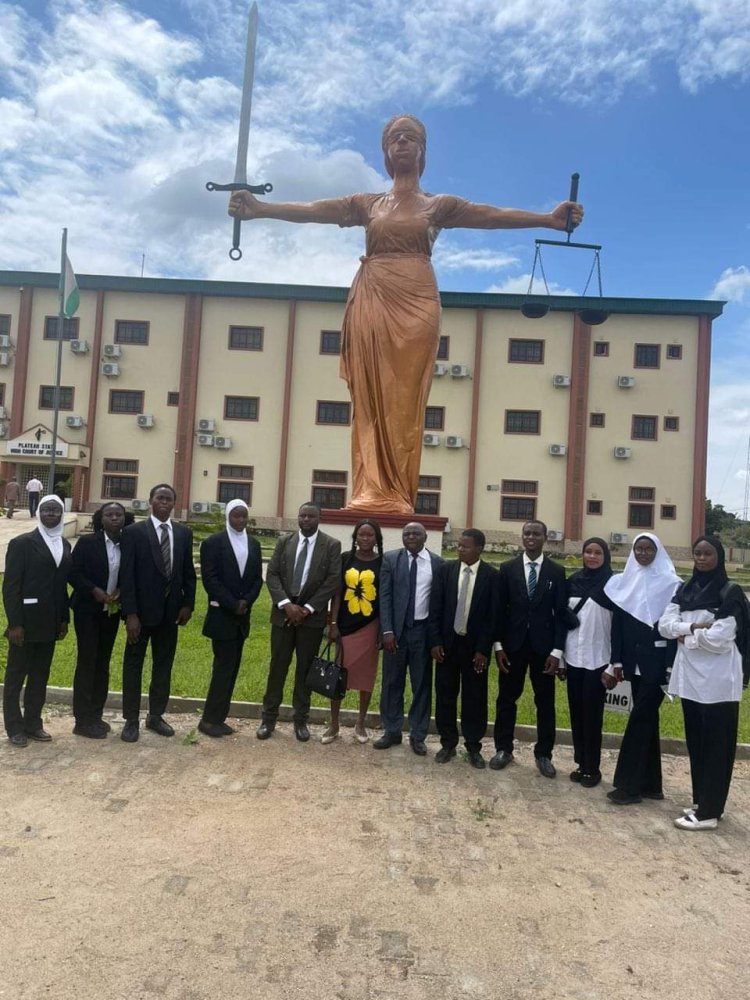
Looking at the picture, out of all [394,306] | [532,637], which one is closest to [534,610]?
[532,637]

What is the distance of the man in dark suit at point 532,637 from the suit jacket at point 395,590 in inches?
21.6

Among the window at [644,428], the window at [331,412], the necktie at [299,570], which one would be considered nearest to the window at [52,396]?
the window at [331,412]

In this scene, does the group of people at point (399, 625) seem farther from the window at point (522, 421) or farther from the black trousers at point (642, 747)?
the window at point (522, 421)

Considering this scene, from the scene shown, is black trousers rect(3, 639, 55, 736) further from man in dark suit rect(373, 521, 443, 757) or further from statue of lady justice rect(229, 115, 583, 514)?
statue of lady justice rect(229, 115, 583, 514)

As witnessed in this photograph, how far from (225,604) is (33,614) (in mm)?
1239

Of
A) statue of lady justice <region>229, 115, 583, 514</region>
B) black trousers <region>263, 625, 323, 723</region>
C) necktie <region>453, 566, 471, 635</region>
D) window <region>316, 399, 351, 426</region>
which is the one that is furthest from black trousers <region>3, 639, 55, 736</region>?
window <region>316, 399, 351, 426</region>

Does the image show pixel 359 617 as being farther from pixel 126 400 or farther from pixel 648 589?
pixel 126 400

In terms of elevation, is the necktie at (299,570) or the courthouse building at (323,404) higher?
the courthouse building at (323,404)

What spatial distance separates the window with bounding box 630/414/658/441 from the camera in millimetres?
26062

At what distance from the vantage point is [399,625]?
4.91m

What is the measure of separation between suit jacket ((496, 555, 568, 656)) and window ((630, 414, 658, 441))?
23.1 m

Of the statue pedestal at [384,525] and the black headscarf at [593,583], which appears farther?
the statue pedestal at [384,525]

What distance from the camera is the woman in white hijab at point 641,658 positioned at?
426cm

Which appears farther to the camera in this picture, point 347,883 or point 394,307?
point 394,307
